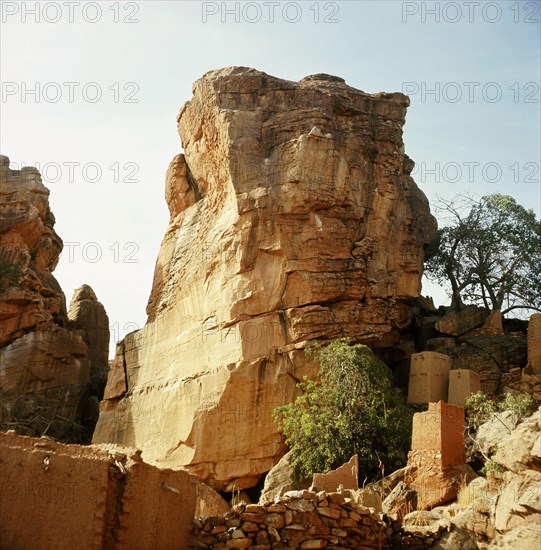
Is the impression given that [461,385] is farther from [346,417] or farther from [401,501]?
[401,501]

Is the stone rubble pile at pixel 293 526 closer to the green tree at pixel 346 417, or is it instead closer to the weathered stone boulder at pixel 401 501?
the weathered stone boulder at pixel 401 501

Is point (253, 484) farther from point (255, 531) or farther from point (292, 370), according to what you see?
point (255, 531)

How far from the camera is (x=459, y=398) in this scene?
2528 centimetres

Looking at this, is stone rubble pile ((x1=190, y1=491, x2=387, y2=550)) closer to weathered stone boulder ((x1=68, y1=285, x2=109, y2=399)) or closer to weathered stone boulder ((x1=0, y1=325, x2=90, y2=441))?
weathered stone boulder ((x1=0, y1=325, x2=90, y2=441))

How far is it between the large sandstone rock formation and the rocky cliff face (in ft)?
7.55

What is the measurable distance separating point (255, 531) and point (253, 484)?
12.2 metres

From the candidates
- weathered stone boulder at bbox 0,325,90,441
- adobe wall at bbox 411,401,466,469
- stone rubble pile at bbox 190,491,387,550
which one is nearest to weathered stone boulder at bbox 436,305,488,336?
adobe wall at bbox 411,401,466,469

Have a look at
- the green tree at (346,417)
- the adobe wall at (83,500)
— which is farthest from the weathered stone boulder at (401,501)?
the adobe wall at (83,500)

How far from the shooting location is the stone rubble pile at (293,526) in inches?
526

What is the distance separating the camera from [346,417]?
2430 cm

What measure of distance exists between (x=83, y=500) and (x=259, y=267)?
52.1ft

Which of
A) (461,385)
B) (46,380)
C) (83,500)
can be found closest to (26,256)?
(46,380)

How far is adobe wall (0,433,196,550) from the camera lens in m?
11.6

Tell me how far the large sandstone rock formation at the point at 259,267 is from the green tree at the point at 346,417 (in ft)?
2.52
